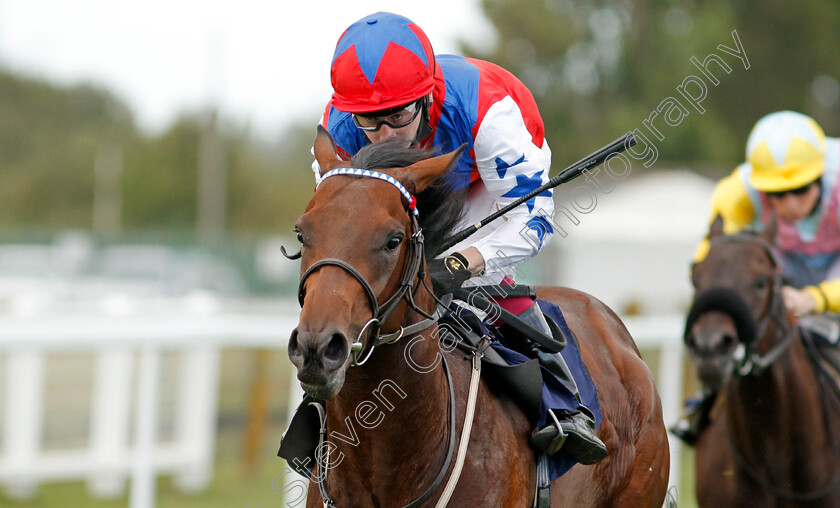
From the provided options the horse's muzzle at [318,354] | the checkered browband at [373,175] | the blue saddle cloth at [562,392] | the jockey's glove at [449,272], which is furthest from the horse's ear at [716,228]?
the horse's muzzle at [318,354]

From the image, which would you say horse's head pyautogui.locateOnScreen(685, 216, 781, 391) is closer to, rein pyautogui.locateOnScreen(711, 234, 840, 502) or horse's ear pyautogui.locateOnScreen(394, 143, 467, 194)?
rein pyautogui.locateOnScreen(711, 234, 840, 502)

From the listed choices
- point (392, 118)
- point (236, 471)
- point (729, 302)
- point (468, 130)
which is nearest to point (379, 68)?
point (392, 118)

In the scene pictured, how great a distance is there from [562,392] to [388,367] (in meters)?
0.80

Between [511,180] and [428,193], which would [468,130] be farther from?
[428,193]

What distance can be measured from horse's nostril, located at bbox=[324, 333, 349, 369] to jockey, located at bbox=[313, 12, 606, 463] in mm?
703

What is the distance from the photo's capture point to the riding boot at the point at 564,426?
9.38 ft

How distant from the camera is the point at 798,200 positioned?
A: 4992 millimetres

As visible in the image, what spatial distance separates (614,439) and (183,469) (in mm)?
4124

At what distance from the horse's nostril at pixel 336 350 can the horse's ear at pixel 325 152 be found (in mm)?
620

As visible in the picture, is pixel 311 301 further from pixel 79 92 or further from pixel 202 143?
pixel 79 92

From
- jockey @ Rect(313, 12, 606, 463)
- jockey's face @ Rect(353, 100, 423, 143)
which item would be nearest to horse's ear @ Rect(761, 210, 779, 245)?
jockey @ Rect(313, 12, 606, 463)

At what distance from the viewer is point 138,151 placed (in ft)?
148

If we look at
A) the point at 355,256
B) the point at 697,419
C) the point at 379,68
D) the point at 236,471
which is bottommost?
the point at 236,471

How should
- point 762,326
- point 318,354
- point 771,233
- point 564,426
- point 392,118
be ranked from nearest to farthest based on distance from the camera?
point 318,354 → point 392,118 → point 564,426 → point 762,326 → point 771,233
